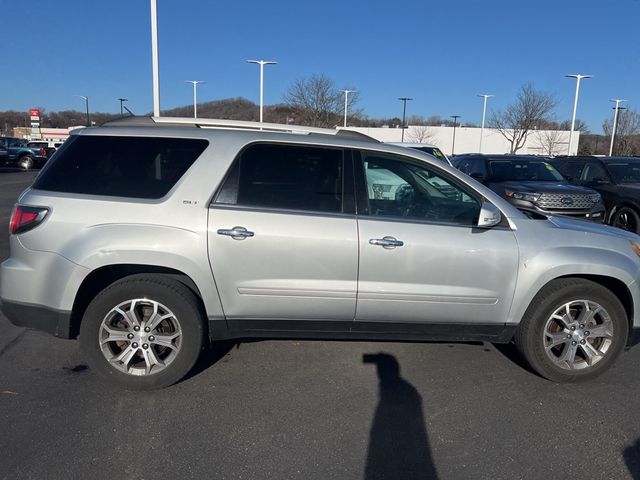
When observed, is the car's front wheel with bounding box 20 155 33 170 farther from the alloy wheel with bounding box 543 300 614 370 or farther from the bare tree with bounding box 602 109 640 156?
the bare tree with bounding box 602 109 640 156

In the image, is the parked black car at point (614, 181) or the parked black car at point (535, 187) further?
the parked black car at point (614, 181)

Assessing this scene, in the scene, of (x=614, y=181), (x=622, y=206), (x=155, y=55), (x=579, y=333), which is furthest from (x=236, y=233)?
(x=155, y=55)

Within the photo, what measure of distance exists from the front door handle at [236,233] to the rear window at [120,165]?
0.51 meters

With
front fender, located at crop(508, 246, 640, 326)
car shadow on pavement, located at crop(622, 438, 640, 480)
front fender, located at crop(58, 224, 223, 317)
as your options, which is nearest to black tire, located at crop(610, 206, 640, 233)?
front fender, located at crop(508, 246, 640, 326)

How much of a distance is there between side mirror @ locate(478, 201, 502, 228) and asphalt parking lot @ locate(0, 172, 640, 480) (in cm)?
123

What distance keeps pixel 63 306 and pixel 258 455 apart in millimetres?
1692

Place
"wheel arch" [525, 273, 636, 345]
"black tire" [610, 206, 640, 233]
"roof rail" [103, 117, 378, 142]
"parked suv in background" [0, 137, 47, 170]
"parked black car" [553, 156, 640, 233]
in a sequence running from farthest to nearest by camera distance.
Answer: "parked suv in background" [0, 137, 47, 170] < "parked black car" [553, 156, 640, 233] < "black tire" [610, 206, 640, 233] < "roof rail" [103, 117, 378, 142] < "wheel arch" [525, 273, 636, 345]

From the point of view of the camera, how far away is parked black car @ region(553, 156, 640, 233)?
9.41 metres

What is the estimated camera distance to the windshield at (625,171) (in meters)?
10.2

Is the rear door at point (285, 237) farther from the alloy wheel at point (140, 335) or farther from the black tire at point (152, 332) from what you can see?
the alloy wheel at point (140, 335)

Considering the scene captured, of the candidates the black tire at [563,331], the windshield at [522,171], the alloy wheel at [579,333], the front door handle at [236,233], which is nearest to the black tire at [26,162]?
the windshield at [522,171]

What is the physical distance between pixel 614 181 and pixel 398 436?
937 cm

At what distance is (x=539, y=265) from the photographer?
3529 mm

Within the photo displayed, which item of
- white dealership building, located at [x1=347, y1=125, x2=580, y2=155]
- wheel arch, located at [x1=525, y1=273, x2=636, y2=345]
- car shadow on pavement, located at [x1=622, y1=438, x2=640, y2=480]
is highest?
white dealership building, located at [x1=347, y1=125, x2=580, y2=155]
